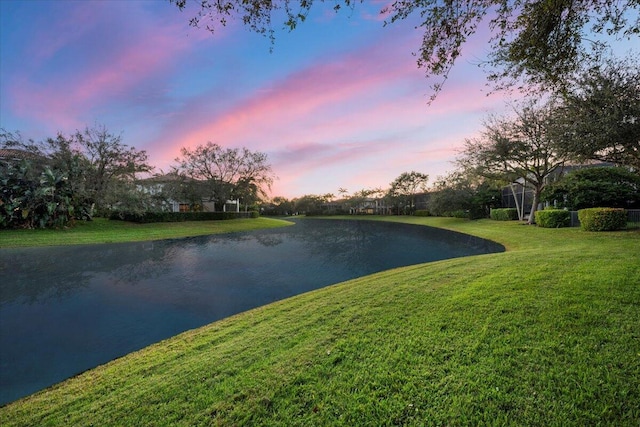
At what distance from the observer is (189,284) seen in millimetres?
6777

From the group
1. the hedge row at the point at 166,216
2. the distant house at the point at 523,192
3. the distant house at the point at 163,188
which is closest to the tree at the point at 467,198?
the distant house at the point at 523,192

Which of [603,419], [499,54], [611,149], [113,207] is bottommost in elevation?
[603,419]

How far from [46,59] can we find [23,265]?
6.68m

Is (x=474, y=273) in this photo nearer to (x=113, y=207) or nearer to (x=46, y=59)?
(x=46, y=59)

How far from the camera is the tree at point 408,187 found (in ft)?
133

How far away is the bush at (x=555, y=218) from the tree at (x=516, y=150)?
2604mm

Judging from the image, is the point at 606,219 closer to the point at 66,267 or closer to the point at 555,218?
the point at 555,218

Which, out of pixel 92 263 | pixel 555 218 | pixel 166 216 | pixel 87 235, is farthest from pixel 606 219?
pixel 166 216

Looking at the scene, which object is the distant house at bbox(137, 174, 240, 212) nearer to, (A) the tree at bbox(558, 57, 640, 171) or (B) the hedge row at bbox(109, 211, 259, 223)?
(B) the hedge row at bbox(109, 211, 259, 223)

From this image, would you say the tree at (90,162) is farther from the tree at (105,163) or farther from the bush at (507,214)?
the bush at (507,214)

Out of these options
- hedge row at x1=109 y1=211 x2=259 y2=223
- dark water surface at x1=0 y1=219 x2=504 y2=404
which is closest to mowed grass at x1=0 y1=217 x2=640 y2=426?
dark water surface at x1=0 y1=219 x2=504 y2=404

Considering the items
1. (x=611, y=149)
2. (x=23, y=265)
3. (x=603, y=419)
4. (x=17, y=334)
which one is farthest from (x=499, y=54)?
(x=23, y=265)

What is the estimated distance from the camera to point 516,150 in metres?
16.7

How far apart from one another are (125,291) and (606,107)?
45.5 ft
